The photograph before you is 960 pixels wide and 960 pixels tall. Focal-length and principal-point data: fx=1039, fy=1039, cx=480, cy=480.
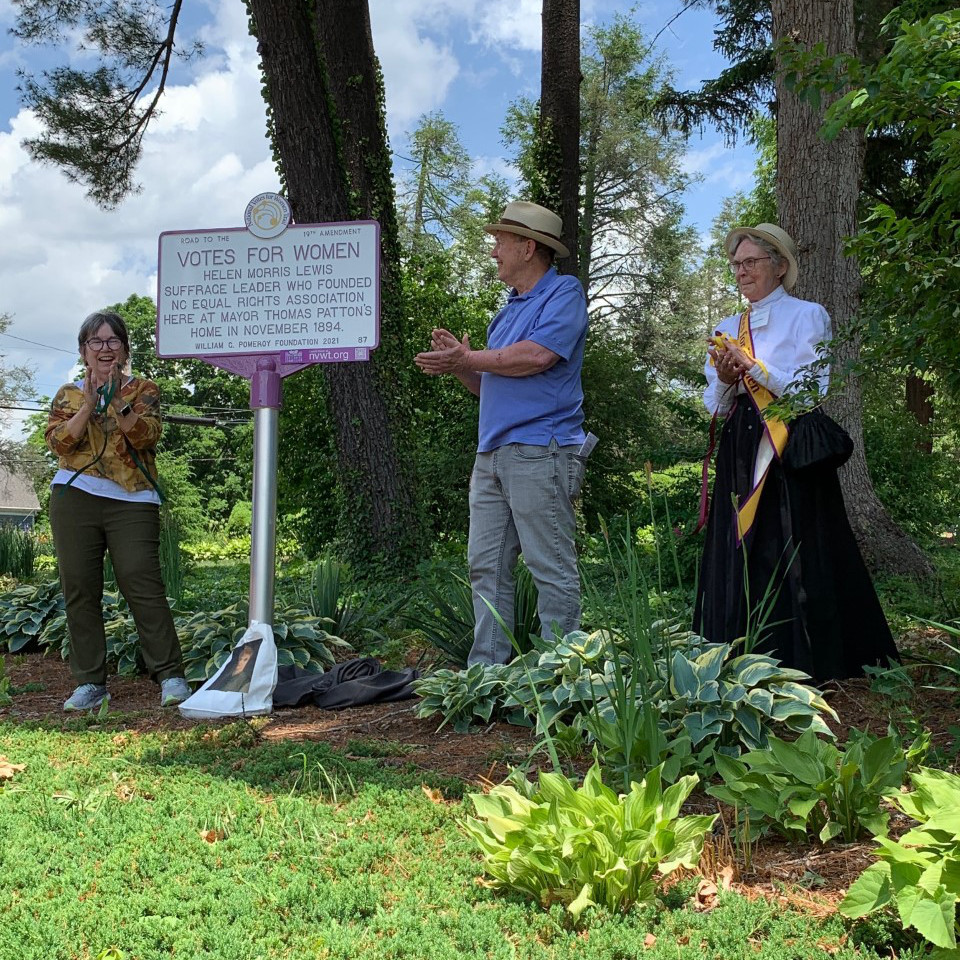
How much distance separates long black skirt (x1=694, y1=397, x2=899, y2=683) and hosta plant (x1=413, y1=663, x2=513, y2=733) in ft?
3.11

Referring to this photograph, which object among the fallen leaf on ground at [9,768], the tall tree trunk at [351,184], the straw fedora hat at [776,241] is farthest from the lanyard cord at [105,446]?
the tall tree trunk at [351,184]

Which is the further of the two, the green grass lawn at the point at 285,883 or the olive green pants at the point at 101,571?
the olive green pants at the point at 101,571

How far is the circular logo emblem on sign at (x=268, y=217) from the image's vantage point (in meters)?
4.89

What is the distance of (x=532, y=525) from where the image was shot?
4270 mm

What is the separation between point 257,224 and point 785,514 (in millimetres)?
2743

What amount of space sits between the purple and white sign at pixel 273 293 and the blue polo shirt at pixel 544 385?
74 centimetres

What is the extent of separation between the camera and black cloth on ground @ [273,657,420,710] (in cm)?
468

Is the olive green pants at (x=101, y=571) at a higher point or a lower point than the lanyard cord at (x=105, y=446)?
lower

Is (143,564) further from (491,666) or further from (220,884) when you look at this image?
(220,884)

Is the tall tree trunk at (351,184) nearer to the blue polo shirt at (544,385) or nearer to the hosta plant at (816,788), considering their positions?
the blue polo shirt at (544,385)

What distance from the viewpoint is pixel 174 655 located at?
5.04 metres

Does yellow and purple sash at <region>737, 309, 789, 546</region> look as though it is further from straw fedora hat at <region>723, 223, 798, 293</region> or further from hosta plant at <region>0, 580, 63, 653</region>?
hosta plant at <region>0, 580, 63, 653</region>

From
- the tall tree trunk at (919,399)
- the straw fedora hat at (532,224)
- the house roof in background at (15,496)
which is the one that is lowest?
the house roof in background at (15,496)

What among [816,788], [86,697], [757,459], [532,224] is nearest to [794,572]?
[757,459]
